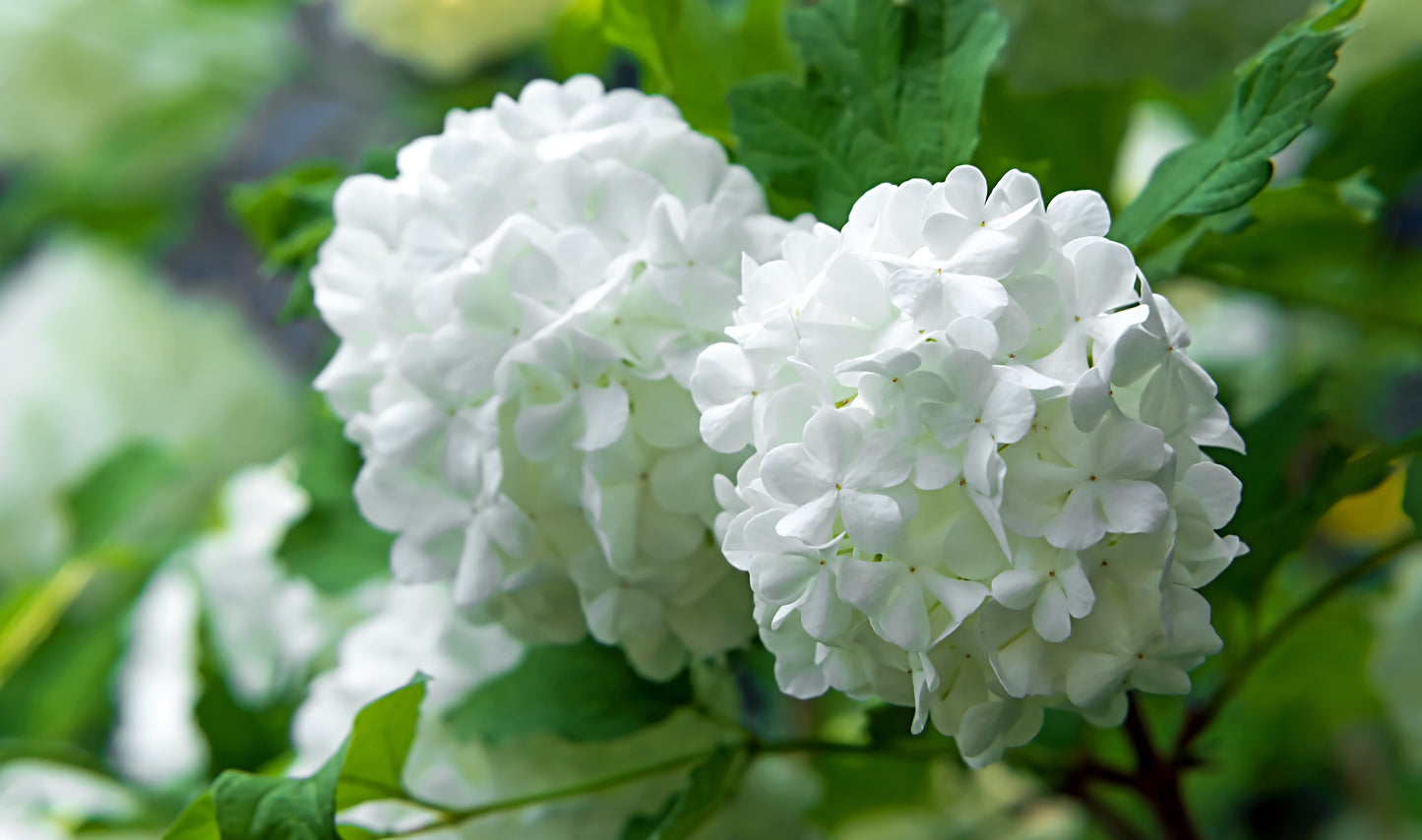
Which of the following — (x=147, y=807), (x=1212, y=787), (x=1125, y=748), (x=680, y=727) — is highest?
(x=680, y=727)

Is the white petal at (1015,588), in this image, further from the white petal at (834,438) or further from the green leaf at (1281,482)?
the green leaf at (1281,482)

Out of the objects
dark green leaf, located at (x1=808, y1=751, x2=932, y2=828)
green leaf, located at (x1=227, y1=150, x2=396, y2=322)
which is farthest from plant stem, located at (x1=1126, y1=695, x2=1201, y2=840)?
green leaf, located at (x1=227, y1=150, x2=396, y2=322)

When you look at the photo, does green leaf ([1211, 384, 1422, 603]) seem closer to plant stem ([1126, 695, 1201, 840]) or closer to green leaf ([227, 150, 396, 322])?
plant stem ([1126, 695, 1201, 840])

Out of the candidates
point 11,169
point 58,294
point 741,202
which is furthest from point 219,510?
point 11,169

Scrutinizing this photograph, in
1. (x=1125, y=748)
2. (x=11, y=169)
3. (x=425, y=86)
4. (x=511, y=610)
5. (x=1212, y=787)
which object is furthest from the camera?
(x=11, y=169)

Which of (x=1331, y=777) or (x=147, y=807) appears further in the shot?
(x=1331, y=777)

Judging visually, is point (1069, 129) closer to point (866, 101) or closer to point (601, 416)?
point (866, 101)

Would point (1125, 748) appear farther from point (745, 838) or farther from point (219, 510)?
point (219, 510)
